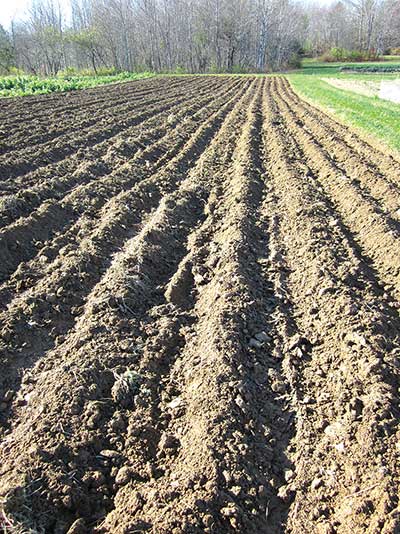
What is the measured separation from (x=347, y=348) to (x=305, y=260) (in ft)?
6.47

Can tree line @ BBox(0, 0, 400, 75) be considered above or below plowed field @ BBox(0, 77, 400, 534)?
above

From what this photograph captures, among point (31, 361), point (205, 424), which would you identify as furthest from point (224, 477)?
point (31, 361)

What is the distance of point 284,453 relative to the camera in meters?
3.32

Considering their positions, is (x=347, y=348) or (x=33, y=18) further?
(x=33, y=18)

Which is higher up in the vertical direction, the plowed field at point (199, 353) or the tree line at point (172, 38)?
the tree line at point (172, 38)

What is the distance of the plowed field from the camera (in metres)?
2.91

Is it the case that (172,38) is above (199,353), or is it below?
above

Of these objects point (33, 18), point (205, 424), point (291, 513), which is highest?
point (33, 18)

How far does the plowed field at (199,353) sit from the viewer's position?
9.56 ft

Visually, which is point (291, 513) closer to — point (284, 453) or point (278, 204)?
point (284, 453)

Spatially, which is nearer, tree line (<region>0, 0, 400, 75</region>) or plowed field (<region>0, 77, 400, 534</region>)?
plowed field (<region>0, 77, 400, 534</region>)

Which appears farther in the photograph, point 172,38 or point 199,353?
point 172,38

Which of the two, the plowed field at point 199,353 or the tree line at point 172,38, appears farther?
the tree line at point 172,38

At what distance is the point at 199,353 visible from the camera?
420 centimetres
